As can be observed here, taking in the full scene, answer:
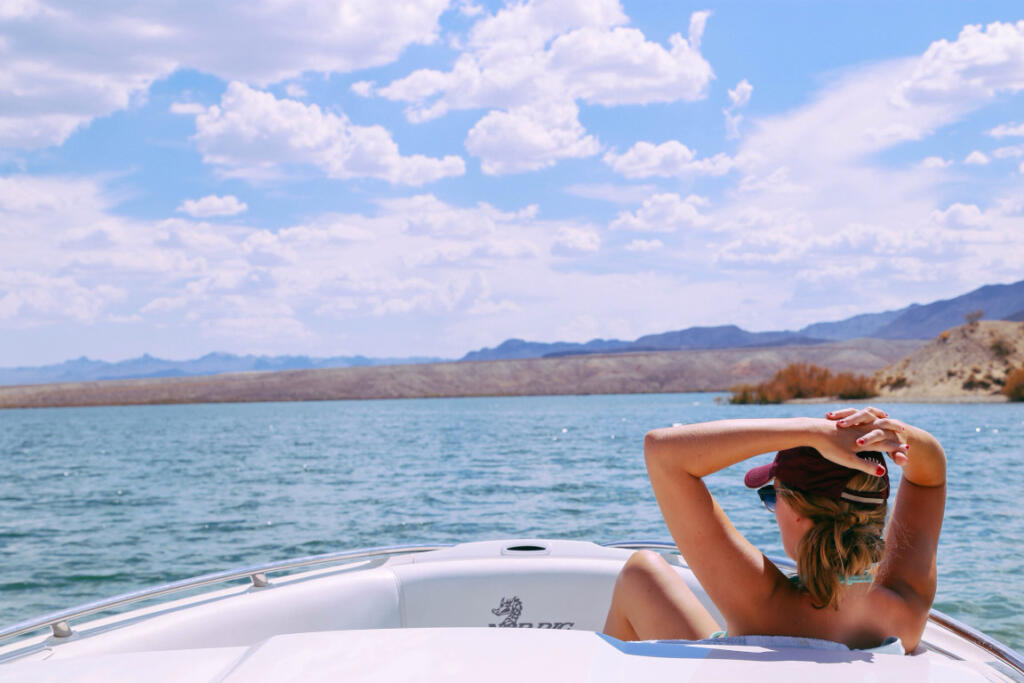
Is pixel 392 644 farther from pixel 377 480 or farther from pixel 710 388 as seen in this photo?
pixel 710 388

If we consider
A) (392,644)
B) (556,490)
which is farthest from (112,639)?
(556,490)

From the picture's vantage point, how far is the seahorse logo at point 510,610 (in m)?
2.98

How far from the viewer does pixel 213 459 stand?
21.5 metres

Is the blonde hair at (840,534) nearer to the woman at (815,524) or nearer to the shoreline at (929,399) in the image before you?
the woman at (815,524)

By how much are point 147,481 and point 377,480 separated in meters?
5.19

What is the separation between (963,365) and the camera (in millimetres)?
48344

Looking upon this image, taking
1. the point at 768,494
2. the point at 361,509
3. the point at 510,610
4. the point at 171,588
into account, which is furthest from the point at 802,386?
the point at 768,494

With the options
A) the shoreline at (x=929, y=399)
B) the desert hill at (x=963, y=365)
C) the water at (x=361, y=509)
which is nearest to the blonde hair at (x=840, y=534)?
the water at (x=361, y=509)

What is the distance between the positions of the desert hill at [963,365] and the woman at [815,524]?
49315 millimetres

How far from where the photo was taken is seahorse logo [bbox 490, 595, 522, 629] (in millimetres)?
2980

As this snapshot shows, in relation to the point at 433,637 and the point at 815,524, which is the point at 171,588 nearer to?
the point at 433,637

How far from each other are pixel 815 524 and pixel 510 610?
1628mm

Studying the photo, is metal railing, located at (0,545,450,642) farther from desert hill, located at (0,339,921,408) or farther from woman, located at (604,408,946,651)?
desert hill, located at (0,339,921,408)

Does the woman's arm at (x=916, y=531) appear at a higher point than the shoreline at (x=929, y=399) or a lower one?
higher
